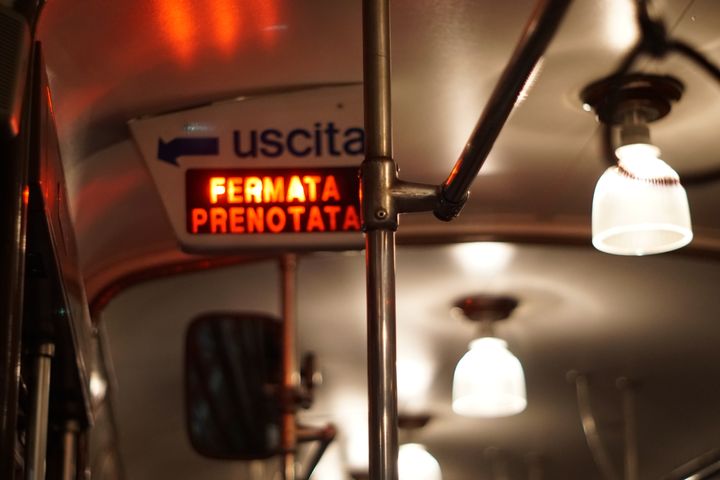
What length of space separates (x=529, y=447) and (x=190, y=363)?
4.98 m

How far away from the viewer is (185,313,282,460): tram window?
377cm

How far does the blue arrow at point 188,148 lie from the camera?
10.7 ft

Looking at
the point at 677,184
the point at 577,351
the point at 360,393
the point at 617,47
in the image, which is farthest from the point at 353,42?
the point at 360,393

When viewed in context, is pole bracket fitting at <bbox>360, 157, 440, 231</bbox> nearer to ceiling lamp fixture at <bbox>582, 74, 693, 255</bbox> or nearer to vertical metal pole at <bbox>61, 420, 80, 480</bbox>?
ceiling lamp fixture at <bbox>582, 74, 693, 255</bbox>

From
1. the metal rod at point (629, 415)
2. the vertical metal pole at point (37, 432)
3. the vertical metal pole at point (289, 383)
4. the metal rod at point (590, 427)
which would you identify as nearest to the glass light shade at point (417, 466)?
the metal rod at point (590, 427)

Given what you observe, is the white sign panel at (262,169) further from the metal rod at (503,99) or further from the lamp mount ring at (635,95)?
the metal rod at (503,99)

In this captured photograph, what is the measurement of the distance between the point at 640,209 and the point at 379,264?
1.62 metres

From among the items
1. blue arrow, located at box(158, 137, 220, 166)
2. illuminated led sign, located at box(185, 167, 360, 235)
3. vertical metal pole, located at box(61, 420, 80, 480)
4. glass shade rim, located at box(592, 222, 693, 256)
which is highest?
blue arrow, located at box(158, 137, 220, 166)

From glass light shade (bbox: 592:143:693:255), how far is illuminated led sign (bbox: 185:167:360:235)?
2.18 ft

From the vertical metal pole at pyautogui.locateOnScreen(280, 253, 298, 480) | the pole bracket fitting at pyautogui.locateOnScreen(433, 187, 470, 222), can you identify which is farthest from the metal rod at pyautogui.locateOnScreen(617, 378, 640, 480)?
the pole bracket fitting at pyautogui.locateOnScreen(433, 187, 470, 222)

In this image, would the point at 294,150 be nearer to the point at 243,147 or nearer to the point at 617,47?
the point at 243,147

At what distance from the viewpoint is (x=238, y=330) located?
4020 mm

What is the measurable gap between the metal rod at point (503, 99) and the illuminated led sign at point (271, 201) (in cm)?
134

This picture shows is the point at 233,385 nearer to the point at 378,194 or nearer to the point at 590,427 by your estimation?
the point at 378,194
